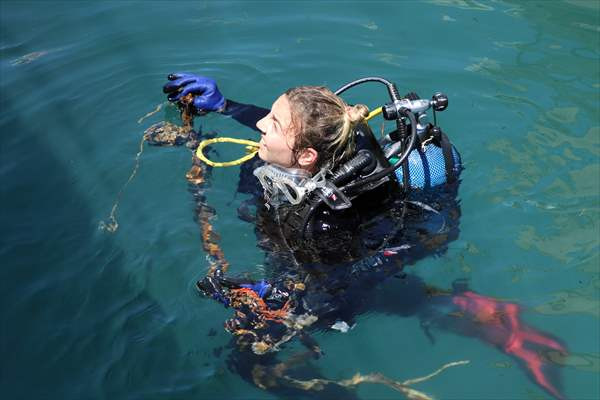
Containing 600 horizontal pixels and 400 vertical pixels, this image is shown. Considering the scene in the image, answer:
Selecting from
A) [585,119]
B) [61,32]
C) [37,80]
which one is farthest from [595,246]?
[61,32]

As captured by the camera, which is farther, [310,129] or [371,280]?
[371,280]

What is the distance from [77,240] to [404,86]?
9.22 feet

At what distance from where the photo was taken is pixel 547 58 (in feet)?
17.7

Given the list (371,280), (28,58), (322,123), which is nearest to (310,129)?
(322,123)

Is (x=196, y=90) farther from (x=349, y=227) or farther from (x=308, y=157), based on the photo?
(x=349, y=227)

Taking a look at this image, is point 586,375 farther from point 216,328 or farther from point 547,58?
point 547,58

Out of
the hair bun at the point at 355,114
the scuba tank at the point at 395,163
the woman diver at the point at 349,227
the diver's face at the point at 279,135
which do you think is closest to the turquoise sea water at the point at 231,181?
the woman diver at the point at 349,227

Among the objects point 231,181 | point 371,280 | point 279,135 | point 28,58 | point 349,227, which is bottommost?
point 371,280

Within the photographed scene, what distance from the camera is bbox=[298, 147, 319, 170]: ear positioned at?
297cm

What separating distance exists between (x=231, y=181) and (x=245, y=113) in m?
0.64

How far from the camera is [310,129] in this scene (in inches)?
114

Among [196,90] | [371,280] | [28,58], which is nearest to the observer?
[371,280]

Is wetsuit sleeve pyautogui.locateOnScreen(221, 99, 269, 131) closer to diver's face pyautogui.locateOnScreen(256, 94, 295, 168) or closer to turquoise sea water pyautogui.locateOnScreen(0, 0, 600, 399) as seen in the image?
turquoise sea water pyautogui.locateOnScreen(0, 0, 600, 399)

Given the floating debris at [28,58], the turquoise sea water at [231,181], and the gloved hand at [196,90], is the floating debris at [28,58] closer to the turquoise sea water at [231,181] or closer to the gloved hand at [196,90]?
the turquoise sea water at [231,181]
